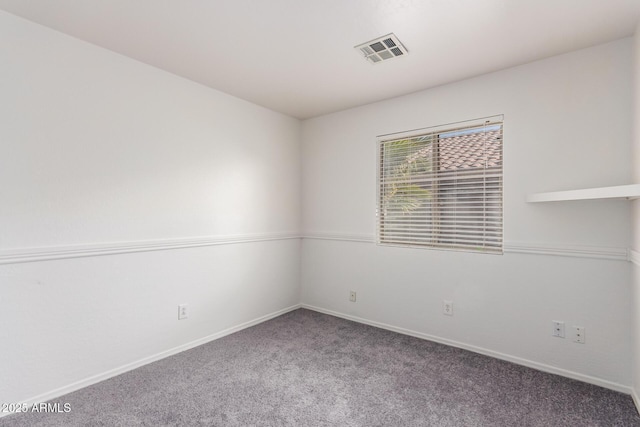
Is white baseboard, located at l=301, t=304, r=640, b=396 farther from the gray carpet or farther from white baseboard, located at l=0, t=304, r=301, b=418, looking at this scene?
white baseboard, located at l=0, t=304, r=301, b=418

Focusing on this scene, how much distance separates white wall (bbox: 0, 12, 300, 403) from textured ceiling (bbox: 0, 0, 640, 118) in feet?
0.84

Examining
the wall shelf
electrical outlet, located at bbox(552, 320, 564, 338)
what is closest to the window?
the wall shelf

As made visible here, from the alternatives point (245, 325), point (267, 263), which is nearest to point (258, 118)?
point (267, 263)

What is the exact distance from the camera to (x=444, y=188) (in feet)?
9.65

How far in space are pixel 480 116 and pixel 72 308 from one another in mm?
3356

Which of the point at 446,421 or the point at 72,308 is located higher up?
the point at 72,308

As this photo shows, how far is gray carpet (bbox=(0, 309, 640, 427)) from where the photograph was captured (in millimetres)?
1837

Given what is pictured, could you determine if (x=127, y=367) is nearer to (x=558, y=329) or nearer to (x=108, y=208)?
(x=108, y=208)

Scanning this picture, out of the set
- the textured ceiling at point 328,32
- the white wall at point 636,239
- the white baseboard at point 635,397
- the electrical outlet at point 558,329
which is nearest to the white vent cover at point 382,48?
the textured ceiling at point 328,32

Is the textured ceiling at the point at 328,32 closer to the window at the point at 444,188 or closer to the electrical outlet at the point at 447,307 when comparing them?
the window at the point at 444,188

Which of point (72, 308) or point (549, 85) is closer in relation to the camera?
point (72, 308)

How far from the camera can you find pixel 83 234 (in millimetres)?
2188

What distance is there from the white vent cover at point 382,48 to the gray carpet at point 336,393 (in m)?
2.34

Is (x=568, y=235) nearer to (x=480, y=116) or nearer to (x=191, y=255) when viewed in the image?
(x=480, y=116)
